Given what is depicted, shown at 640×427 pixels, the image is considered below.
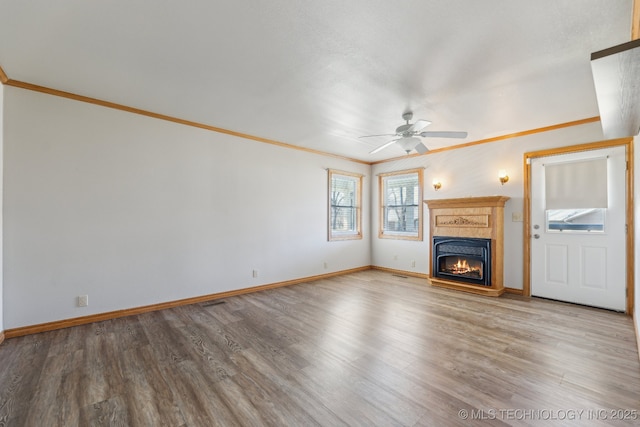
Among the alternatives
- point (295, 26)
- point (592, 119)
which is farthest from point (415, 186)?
point (295, 26)

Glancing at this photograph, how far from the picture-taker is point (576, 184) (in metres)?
3.92

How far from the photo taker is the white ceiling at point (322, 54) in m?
1.89

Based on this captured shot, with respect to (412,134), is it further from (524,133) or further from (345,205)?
(345,205)

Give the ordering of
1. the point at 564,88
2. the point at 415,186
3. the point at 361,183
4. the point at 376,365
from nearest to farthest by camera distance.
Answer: the point at 376,365 → the point at 564,88 → the point at 415,186 → the point at 361,183

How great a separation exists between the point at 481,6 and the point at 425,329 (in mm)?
2884

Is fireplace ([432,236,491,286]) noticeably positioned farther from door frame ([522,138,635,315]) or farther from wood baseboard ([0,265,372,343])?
wood baseboard ([0,265,372,343])

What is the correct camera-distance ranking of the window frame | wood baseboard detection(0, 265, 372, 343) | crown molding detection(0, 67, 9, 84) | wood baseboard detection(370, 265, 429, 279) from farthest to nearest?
1. the window frame
2. wood baseboard detection(370, 265, 429, 279)
3. wood baseboard detection(0, 265, 372, 343)
4. crown molding detection(0, 67, 9, 84)

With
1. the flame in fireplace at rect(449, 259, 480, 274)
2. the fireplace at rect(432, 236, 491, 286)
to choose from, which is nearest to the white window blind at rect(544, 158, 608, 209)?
the fireplace at rect(432, 236, 491, 286)

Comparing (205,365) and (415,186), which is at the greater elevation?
(415,186)

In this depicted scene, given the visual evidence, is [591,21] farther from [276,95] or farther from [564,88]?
[276,95]

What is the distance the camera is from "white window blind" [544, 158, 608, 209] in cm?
375

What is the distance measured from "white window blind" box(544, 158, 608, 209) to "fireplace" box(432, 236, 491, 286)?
111 cm

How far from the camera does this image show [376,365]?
2.30 m

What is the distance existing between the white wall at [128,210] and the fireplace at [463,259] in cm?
265
